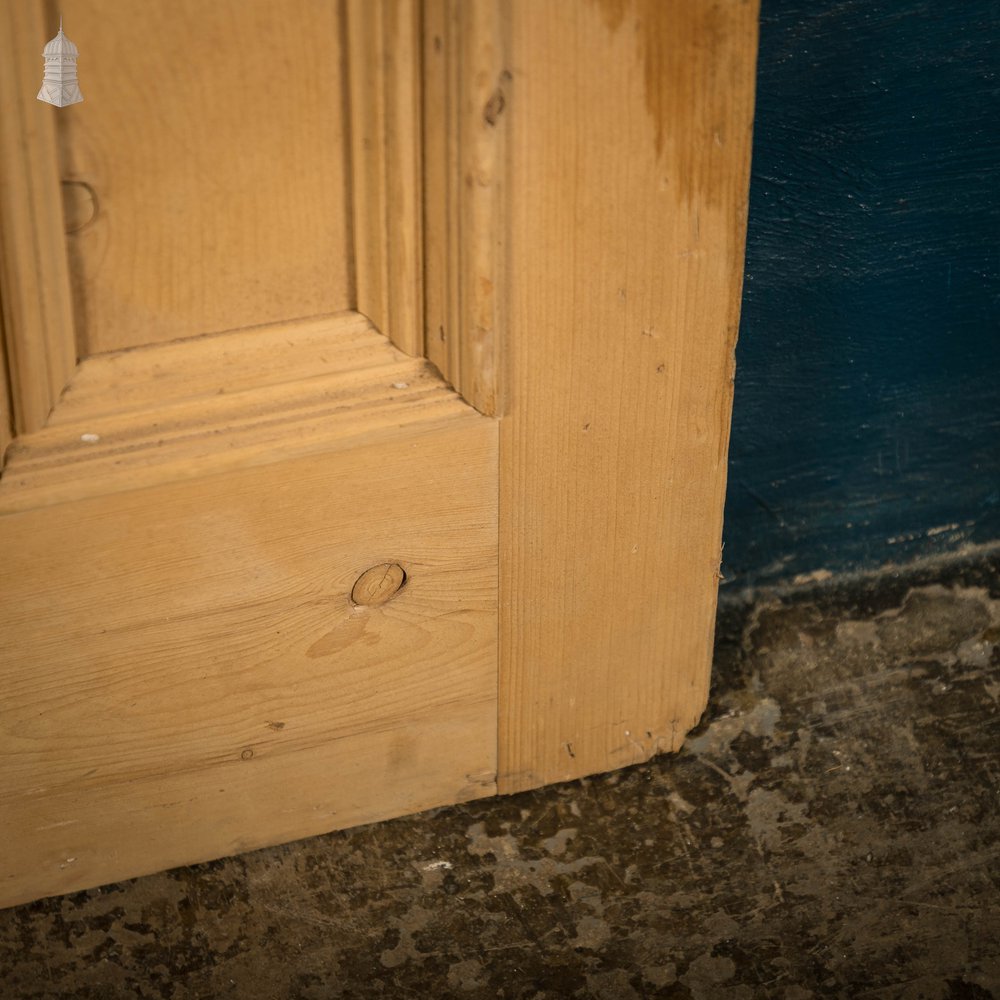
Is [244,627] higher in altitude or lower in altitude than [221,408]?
lower

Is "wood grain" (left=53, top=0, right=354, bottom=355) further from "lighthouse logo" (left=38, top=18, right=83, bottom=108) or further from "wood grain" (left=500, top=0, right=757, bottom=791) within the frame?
"wood grain" (left=500, top=0, right=757, bottom=791)

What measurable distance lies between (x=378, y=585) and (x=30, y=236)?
42cm

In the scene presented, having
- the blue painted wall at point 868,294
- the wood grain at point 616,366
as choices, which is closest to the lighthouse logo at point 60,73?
the wood grain at point 616,366

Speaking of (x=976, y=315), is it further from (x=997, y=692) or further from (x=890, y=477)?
(x=997, y=692)

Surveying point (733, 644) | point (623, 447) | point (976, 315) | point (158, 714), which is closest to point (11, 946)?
point (158, 714)

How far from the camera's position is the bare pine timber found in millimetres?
1041

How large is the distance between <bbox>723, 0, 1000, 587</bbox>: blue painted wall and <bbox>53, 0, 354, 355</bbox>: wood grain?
0.51 meters

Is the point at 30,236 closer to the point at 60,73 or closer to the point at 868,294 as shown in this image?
the point at 60,73

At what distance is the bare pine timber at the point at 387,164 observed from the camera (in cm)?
104

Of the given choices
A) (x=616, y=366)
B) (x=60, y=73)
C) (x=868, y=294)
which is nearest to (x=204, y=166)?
(x=60, y=73)

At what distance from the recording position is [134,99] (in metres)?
1.02

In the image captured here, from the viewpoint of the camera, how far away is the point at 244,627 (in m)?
1.26

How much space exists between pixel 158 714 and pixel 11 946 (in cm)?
27

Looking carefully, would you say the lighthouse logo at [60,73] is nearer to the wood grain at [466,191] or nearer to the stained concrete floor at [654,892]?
the wood grain at [466,191]
